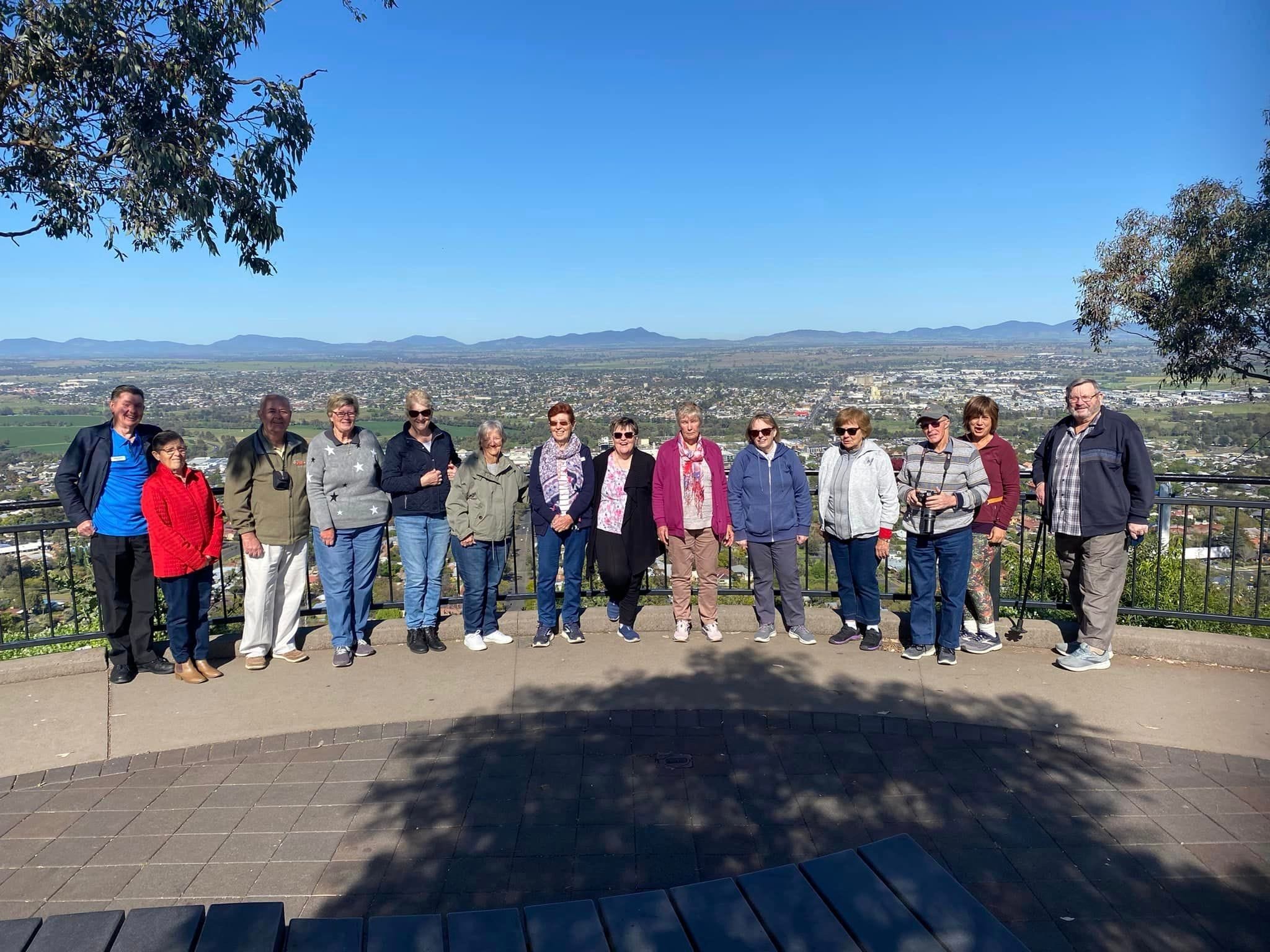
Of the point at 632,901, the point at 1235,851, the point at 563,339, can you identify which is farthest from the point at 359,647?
the point at 563,339

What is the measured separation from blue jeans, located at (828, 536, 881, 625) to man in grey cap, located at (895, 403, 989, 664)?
0.26 meters

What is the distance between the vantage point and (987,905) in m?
3.20

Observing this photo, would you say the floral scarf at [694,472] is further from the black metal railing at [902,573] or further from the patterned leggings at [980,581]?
the patterned leggings at [980,581]

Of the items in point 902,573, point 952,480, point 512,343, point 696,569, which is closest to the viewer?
point 952,480

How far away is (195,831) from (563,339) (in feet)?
303

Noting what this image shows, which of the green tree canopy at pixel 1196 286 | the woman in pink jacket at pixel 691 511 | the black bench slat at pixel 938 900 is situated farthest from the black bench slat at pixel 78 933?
the green tree canopy at pixel 1196 286

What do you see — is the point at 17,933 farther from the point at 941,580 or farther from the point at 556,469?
the point at 941,580

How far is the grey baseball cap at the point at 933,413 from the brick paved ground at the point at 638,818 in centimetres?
201

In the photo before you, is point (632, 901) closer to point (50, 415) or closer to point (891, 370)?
point (50, 415)

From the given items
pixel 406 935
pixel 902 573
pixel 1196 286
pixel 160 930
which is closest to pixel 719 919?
pixel 406 935

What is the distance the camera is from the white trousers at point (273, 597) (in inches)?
229

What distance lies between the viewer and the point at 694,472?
20.4 feet

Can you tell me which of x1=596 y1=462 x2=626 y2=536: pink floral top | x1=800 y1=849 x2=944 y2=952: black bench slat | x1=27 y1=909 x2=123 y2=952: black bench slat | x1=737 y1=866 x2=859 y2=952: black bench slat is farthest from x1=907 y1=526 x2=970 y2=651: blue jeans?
x1=27 y1=909 x2=123 y2=952: black bench slat

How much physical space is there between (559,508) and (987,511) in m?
2.99
